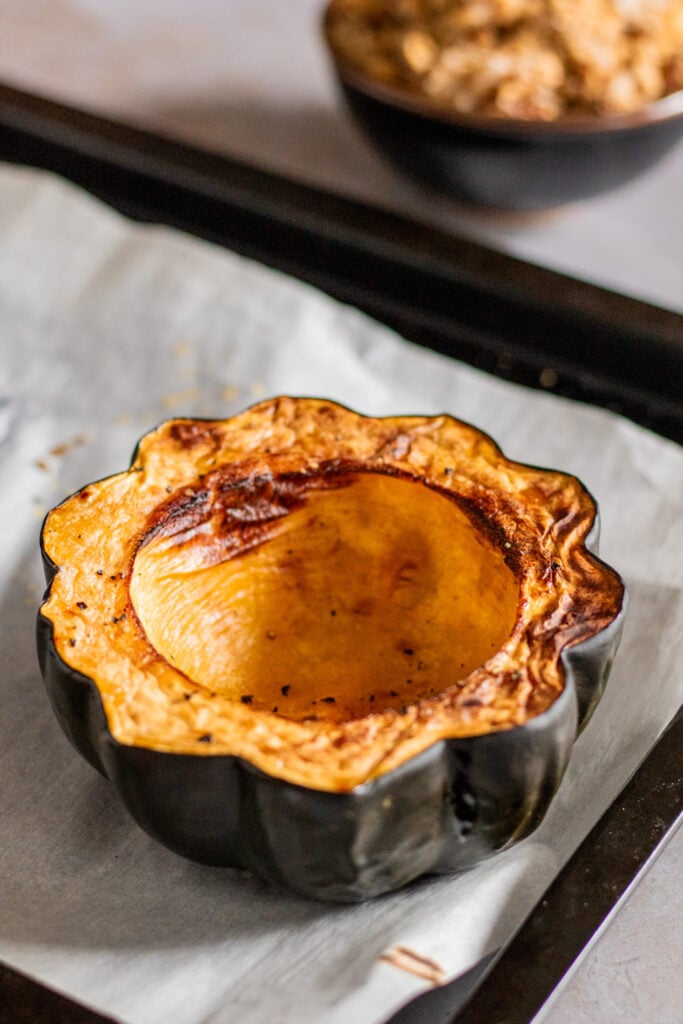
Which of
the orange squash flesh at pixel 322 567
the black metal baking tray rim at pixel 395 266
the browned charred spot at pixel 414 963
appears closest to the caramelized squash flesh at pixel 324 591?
the orange squash flesh at pixel 322 567

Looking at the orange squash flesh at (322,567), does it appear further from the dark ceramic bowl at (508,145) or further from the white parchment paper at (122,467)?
Result: the dark ceramic bowl at (508,145)

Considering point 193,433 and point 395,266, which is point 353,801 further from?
point 395,266

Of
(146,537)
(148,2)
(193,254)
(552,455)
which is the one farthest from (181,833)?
(148,2)

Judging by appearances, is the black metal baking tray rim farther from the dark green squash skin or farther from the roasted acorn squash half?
the dark green squash skin

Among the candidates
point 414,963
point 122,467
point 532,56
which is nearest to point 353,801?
point 414,963

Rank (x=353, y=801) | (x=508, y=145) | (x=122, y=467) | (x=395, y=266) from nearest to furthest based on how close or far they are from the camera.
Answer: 1. (x=353, y=801)
2. (x=122, y=467)
3. (x=395, y=266)
4. (x=508, y=145)

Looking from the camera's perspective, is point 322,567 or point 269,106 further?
point 269,106
